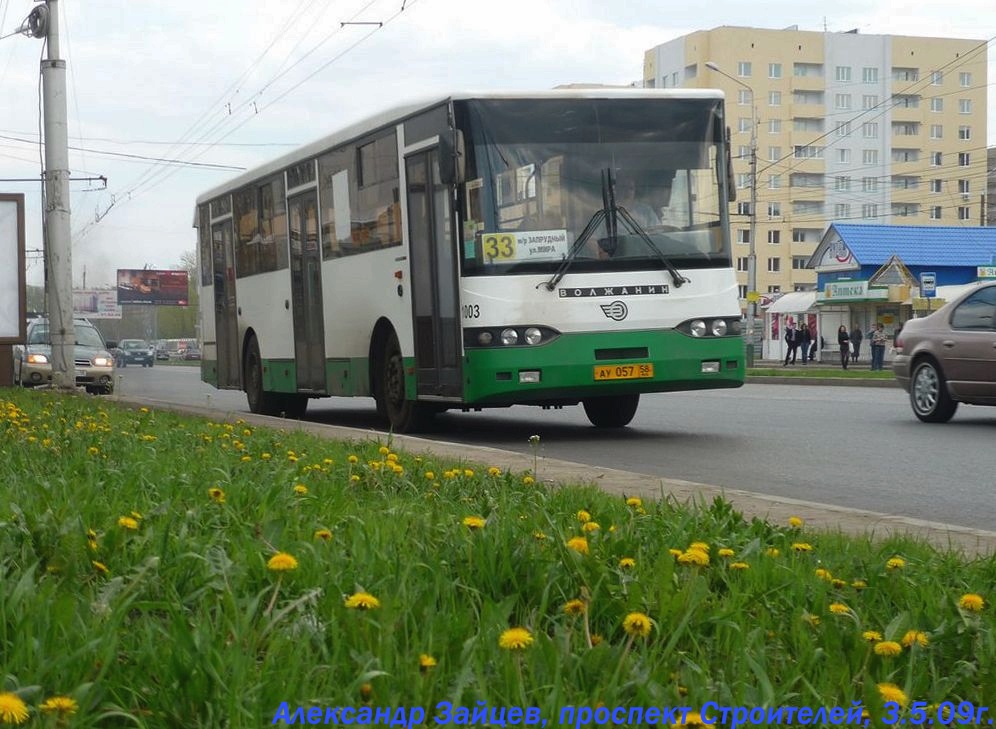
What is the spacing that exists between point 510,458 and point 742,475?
1.72 metres

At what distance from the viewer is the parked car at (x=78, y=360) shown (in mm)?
31000

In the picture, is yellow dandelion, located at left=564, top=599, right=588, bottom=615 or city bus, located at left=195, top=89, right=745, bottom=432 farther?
city bus, located at left=195, top=89, right=745, bottom=432

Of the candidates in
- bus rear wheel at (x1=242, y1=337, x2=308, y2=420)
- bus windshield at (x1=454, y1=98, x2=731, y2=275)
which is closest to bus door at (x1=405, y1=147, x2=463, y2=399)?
bus windshield at (x1=454, y1=98, x2=731, y2=275)

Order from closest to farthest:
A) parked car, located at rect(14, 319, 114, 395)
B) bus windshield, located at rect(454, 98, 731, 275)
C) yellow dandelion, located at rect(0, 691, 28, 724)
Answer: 1. yellow dandelion, located at rect(0, 691, 28, 724)
2. bus windshield, located at rect(454, 98, 731, 275)
3. parked car, located at rect(14, 319, 114, 395)

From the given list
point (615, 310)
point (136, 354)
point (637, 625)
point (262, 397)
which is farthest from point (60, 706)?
point (136, 354)

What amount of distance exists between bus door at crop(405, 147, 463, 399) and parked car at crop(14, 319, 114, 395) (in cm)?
1668

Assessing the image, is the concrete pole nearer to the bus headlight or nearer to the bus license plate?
the bus headlight

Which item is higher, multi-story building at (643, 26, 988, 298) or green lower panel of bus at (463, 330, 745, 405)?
multi-story building at (643, 26, 988, 298)

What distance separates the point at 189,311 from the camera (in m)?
162

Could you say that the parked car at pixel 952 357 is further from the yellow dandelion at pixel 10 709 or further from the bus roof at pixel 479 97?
the yellow dandelion at pixel 10 709

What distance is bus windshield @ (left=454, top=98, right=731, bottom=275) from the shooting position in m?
13.1

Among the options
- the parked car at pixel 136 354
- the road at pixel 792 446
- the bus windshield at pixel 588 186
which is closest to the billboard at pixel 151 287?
the parked car at pixel 136 354

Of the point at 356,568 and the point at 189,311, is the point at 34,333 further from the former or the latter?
the point at 189,311

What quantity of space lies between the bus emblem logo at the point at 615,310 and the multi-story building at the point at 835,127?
107599mm
